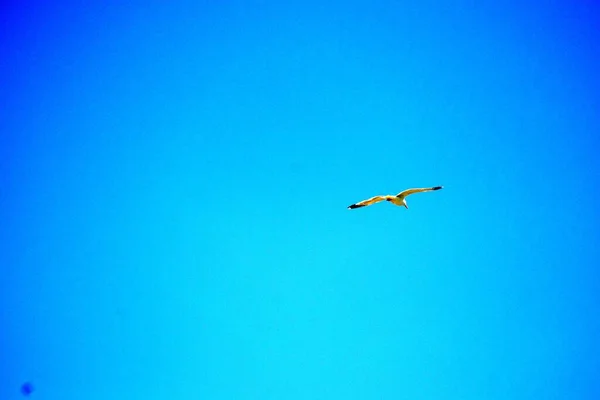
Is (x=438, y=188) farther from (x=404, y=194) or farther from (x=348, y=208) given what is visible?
(x=348, y=208)

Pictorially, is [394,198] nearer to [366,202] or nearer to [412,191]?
[412,191]

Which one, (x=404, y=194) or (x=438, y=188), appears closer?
(x=438, y=188)

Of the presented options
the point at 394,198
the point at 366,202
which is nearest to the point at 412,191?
the point at 394,198

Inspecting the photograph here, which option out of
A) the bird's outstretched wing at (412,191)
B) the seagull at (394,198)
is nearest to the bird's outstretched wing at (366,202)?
the seagull at (394,198)

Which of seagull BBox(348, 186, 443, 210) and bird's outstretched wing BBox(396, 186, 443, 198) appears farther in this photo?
seagull BBox(348, 186, 443, 210)

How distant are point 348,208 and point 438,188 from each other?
11.1ft

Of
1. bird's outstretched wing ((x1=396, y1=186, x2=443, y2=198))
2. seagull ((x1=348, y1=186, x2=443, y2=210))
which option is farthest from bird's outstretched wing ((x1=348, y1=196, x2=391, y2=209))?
bird's outstretched wing ((x1=396, y1=186, x2=443, y2=198))

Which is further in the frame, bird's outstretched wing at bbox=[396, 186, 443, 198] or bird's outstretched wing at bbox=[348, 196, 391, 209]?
bird's outstretched wing at bbox=[348, 196, 391, 209]

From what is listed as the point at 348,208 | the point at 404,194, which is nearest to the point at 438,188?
the point at 404,194

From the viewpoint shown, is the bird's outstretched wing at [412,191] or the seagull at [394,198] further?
the seagull at [394,198]

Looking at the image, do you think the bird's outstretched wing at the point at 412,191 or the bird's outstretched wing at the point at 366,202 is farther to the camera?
the bird's outstretched wing at the point at 366,202

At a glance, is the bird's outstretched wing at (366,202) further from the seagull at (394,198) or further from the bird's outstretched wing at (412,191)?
the bird's outstretched wing at (412,191)

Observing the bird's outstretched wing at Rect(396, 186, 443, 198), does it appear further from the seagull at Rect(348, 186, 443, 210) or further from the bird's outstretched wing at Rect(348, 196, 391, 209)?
the bird's outstretched wing at Rect(348, 196, 391, 209)

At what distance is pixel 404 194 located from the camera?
18.8 metres
